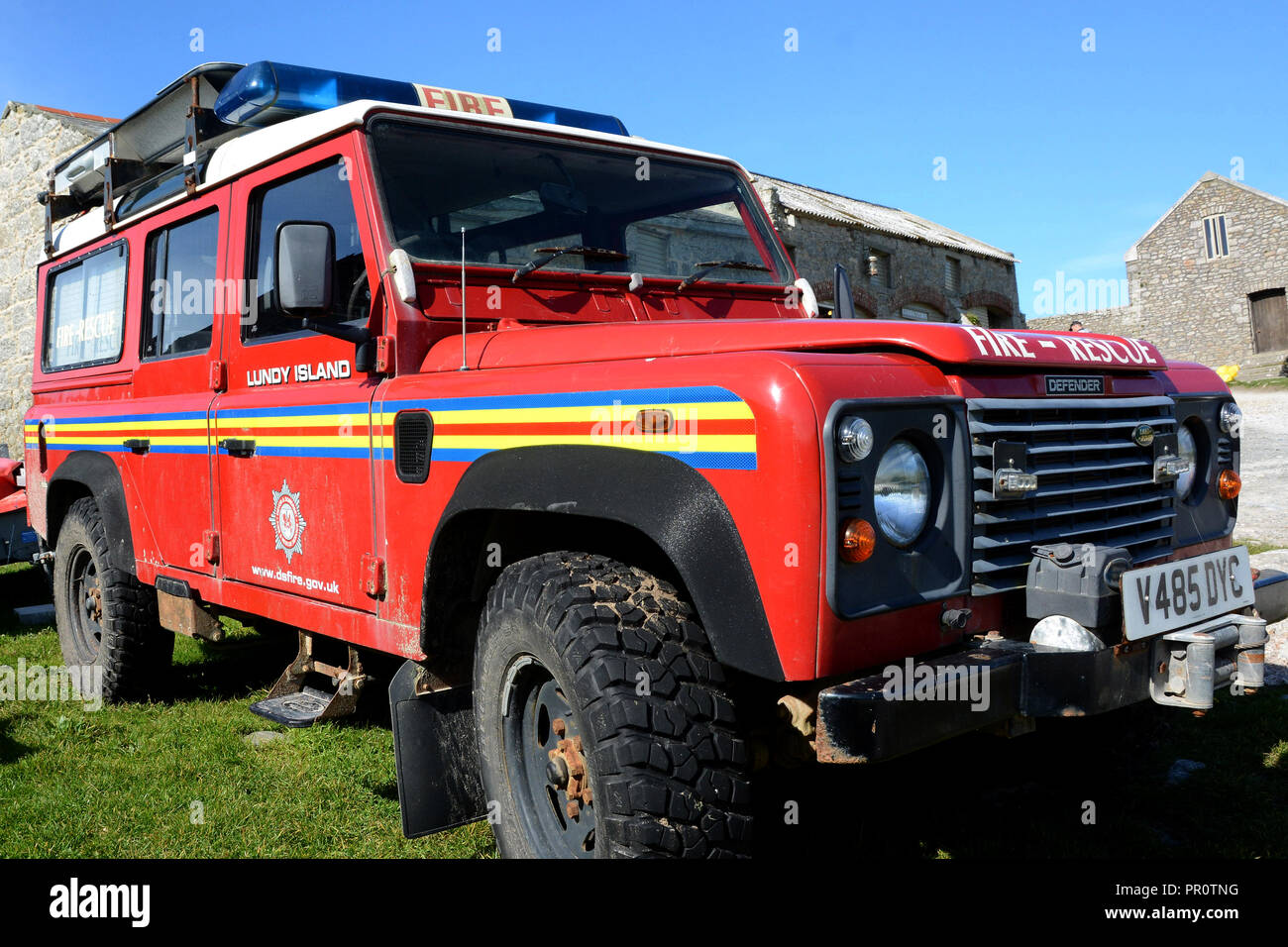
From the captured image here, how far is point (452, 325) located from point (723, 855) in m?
1.77

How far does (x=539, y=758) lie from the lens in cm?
277

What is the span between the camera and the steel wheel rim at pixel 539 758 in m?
2.62

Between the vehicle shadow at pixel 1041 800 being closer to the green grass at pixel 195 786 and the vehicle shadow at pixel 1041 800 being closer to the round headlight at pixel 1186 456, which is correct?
the round headlight at pixel 1186 456

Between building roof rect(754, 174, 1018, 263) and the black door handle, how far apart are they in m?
18.1

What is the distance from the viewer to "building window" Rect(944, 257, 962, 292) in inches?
1094

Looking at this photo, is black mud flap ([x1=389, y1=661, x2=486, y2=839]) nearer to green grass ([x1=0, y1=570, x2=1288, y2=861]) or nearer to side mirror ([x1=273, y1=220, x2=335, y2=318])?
green grass ([x1=0, y1=570, x2=1288, y2=861])

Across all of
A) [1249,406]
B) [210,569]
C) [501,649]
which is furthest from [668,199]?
[1249,406]

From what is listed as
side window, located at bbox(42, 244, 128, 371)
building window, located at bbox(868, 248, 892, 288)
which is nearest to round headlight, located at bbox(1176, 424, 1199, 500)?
side window, located at bbox(42, 244, 128, 371)

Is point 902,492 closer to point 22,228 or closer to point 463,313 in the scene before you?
point 463,313

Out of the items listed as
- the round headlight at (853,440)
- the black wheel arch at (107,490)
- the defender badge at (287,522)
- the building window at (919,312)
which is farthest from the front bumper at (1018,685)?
the building window at (919,312)

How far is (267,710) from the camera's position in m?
3.89

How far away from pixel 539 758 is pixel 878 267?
23.8m
